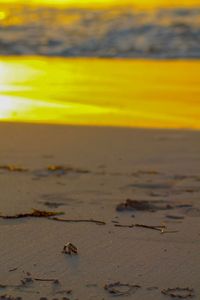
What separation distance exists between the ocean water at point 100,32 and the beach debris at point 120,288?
11409 mm

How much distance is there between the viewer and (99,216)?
3.81 meters

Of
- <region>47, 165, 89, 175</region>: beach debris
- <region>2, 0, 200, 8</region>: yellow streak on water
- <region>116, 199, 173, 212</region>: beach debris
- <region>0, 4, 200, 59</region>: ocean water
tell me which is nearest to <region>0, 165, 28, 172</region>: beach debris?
<region>47, 165, 89, 175</region>: beach debris

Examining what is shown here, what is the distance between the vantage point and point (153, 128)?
6840 millimetres

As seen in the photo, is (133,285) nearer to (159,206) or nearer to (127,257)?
(127,257)

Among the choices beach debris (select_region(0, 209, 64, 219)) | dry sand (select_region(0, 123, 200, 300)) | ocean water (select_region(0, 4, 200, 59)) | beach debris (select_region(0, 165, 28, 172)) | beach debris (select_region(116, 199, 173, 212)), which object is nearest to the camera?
dry sand (select_region(0, 123, 200, 300))

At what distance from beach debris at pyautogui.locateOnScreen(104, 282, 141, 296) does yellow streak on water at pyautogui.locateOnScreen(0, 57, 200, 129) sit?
163 inches

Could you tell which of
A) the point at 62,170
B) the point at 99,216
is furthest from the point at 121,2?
the point at 99,216

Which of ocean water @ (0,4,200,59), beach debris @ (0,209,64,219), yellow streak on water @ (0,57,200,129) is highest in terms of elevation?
ocean water @ (0,4,200,59)

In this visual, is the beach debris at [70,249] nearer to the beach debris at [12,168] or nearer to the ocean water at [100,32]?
the beach debris at [12,168]

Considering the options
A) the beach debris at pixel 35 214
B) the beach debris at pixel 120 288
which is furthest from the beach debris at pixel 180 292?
the beach debris at pixel 35 214

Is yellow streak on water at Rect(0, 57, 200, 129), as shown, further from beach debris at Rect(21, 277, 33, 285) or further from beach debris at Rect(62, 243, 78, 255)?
beach debris at Rect(21, 277, 33, 285)

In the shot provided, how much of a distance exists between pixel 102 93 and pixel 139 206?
533cm

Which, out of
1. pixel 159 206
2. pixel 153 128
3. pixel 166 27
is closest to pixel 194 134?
→ pixel 153 128

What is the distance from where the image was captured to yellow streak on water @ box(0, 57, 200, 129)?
7.52 meters
